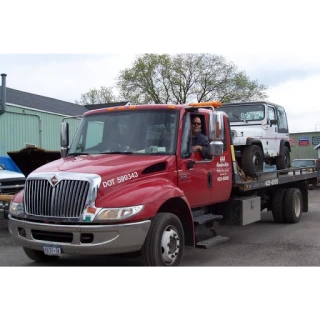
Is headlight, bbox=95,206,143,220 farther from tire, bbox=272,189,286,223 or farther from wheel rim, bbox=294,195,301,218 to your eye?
wheel rim, bbox=294,195,301,218

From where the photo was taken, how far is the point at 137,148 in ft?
20.7

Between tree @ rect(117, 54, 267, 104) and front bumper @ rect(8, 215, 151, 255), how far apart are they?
3993cm

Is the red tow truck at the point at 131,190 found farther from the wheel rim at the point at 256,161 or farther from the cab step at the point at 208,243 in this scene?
the wheel rim at the point at 256,161

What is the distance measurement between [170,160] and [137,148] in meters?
0.52

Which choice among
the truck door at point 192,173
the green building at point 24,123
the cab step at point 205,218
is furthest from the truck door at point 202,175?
the green building at point 24,123

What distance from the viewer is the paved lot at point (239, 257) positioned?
6574mm

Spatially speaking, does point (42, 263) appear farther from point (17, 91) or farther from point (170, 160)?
point (17, 91)

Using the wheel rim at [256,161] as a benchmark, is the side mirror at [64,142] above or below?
above

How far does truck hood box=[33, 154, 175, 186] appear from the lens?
5538 millimetres

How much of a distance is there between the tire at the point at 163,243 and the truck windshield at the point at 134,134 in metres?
1.07

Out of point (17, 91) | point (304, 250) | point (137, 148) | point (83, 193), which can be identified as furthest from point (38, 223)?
point (17, 91)

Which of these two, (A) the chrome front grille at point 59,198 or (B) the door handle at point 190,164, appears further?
(B) the door handle at point 190,164

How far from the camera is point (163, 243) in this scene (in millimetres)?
5723

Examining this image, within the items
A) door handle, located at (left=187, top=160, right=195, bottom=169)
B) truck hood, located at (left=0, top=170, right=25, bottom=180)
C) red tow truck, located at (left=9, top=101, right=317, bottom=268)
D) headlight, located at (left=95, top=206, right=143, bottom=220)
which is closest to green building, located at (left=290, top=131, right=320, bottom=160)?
truck hood, located at (left=0, top=170, right=25, bottom=180)
